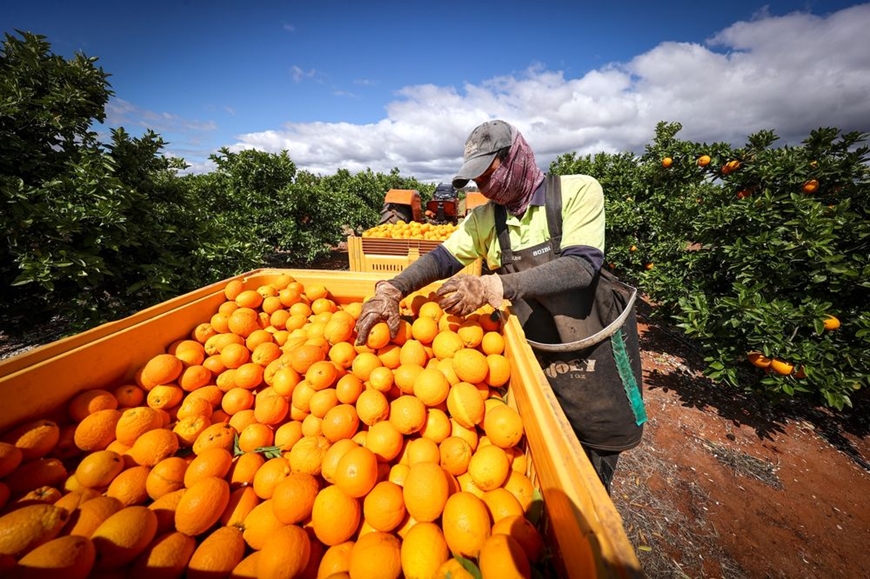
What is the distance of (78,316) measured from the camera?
3494 millimetres

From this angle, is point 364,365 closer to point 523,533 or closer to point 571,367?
point 523,533

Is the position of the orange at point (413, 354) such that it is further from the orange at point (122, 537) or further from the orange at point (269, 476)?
the orange at point (122, 537)

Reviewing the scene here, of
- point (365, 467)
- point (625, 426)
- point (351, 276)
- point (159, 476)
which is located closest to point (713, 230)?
point (625, 426)

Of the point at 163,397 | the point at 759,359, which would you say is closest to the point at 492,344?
the point at 163,397

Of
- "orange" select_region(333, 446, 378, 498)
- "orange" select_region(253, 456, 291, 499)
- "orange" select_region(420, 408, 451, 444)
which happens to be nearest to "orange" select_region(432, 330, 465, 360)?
"orange" select_region(420, 408, 451, 444)

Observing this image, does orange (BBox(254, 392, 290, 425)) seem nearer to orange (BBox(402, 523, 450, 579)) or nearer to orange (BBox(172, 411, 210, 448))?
orange (BBox(172, 411, 210, 448))

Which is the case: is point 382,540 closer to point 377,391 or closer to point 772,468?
point 377,391

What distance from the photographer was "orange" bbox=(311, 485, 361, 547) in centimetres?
122

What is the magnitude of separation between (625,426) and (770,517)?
2324 millimetres

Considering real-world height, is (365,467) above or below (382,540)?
above

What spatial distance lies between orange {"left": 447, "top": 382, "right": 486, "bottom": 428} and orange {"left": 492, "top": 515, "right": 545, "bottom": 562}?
45 cm

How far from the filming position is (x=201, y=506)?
1209 millimetres

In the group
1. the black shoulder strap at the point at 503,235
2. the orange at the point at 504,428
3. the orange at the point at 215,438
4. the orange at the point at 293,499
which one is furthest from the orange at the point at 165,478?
the black shoulder strap at the point at 503,235

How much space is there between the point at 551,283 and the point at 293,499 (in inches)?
67.0
